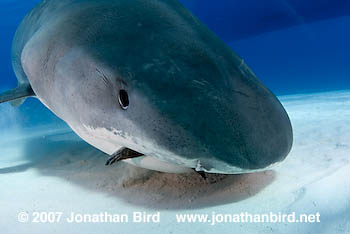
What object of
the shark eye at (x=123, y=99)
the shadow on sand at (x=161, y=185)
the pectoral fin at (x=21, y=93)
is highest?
the shark eye at (x=123, y=99)

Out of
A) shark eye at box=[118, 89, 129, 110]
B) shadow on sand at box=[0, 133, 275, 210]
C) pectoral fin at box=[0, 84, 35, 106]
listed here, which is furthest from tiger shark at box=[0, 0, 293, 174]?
pectoral fin at box=[0, 84, 35, 106]

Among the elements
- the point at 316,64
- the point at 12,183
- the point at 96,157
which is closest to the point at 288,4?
the point at 96,157

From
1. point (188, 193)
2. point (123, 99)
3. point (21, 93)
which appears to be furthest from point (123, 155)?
point (21, 93)

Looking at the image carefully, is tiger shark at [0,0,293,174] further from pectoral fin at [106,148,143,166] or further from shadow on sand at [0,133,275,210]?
shadow on sand at [0,133,275,210]

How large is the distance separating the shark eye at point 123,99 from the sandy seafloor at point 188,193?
28.1 inches

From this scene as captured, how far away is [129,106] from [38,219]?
1.07 metres

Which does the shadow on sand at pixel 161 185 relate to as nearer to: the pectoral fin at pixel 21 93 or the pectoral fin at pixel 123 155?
the pectoral fin at pixel 123 155

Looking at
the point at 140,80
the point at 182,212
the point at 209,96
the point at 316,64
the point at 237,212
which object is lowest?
the point at 182,212

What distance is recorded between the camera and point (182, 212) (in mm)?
1939

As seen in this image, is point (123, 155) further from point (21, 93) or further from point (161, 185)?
point (21, 93)

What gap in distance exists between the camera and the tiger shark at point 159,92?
4.72 feet

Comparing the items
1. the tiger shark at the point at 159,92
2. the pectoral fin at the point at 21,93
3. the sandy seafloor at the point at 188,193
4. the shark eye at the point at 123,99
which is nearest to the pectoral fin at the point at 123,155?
the tiger shark at the point at 159,92

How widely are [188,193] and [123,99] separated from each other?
0.93 metres

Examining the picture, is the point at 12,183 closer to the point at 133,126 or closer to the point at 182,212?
the point at 182,212
